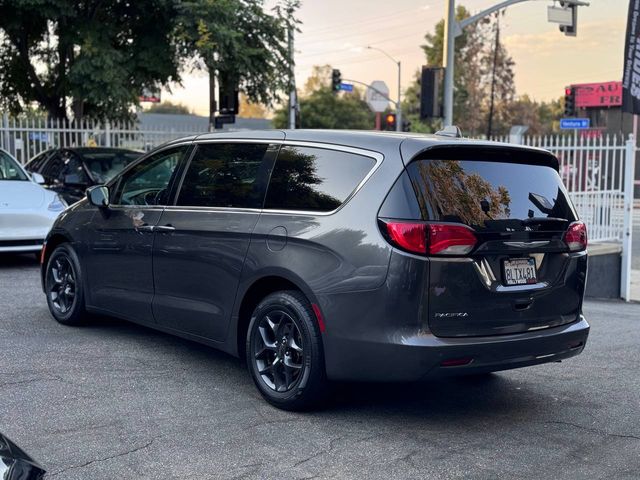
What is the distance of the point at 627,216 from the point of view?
39.5 feet

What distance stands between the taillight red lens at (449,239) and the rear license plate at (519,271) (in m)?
0.33

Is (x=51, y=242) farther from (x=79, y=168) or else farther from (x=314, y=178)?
(x=79, y=168)

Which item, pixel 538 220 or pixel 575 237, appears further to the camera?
pixel 575 237

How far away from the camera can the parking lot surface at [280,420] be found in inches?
165

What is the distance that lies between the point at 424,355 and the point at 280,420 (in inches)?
38.7

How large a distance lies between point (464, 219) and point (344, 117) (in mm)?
79574

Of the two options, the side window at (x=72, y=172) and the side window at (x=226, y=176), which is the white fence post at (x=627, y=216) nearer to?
the side window at (x=226, y=176)

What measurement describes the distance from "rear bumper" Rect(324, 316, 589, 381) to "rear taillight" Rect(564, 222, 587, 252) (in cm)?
62

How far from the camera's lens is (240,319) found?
5.39 metres

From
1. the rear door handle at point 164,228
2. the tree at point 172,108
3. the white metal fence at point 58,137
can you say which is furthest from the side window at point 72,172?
the tree at point 172,108

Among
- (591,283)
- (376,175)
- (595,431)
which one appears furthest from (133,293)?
(591,283)

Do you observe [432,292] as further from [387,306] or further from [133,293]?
[133,293]

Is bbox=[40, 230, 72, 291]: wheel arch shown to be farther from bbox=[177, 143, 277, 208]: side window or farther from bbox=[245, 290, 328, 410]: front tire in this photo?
bbox=[245, 290, 328, 410]: front tire

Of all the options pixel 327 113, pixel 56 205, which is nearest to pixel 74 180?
pixel 56 205
